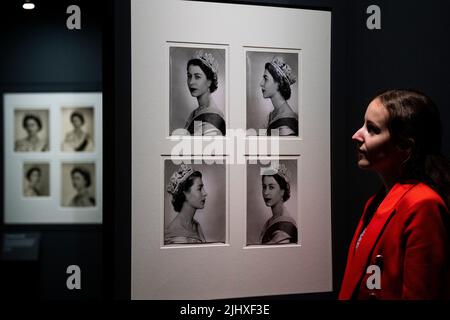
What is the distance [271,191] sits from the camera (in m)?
1.88

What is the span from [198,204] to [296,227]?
42cm

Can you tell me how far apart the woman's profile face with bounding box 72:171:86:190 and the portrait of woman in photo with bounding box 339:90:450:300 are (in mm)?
1709

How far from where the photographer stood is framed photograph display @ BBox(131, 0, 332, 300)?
69.5 inches

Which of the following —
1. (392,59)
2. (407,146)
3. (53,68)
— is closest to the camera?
(407,146)

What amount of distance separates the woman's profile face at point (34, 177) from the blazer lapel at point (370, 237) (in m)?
1.87

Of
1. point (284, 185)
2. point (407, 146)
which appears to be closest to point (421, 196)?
point (407, 146)

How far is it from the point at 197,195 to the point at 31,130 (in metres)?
1.27

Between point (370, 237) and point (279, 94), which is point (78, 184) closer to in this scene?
point (279, 94)

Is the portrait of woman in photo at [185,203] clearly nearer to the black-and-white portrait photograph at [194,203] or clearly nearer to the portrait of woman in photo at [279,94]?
the black-and-white portrait photograph at [194,203]

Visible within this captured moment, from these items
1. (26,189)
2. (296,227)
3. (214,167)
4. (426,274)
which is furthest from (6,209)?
(426,274)

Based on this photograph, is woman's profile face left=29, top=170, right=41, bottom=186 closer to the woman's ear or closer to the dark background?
the dark background

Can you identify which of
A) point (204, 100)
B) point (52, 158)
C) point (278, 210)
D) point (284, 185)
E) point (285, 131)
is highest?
point (204, 100)

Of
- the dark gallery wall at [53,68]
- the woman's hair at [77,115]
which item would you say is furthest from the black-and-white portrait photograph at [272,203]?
the woman's hair at [77,115]

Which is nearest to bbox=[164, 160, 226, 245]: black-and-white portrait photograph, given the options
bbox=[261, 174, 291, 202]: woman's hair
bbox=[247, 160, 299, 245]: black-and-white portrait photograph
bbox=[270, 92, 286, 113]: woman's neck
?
bbox=[247, 160, 299, 245]: black-and-white portrait photograph
